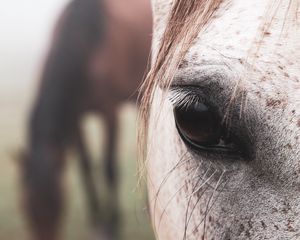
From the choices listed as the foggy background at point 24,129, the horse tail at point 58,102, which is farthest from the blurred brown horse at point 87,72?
the foggy background at point 24,129

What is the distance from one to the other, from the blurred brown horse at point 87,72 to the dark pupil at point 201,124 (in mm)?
4063

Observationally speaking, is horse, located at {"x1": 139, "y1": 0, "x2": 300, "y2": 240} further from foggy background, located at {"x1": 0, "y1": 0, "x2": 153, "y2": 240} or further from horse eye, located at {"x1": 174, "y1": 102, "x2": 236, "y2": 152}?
foggy background, located at {"x1": 0, "y1": 0, "x2": 153, "y2": 240}

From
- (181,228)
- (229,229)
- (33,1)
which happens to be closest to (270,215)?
(229,229)

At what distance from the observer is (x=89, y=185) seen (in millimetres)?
5484

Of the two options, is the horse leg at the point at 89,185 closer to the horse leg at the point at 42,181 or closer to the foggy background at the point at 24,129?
the foggy background at the point at 24,129

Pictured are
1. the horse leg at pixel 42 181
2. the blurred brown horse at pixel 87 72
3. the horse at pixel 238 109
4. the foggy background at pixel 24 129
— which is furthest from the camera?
the foggy background at pixel 24 129

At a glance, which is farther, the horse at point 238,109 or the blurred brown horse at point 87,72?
the blurred brown horse at point 87,72

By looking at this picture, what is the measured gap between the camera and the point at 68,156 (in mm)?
5105

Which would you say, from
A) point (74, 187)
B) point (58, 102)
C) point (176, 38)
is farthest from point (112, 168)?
point (176, 38)

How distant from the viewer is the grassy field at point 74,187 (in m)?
5.39

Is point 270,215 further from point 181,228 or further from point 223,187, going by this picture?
point 181,228

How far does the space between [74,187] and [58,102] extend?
1.62 m

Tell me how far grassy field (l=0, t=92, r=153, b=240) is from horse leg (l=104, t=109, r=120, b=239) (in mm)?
108

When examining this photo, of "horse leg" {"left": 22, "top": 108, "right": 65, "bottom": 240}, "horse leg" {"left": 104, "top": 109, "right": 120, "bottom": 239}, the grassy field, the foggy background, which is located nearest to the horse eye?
the foggy background
